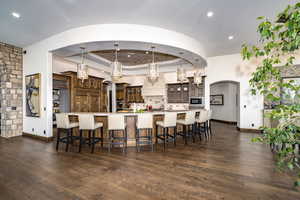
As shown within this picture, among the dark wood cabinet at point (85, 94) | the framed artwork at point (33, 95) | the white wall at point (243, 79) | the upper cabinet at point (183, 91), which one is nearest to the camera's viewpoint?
the framed artwork at point (33, 95)

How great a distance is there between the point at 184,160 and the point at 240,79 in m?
4.55

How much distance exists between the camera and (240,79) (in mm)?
5551

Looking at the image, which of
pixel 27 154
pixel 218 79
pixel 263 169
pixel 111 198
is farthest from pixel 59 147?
pixel 218 79

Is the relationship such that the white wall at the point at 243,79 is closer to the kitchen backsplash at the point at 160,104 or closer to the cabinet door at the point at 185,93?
the cabinet door at the point at 185,93

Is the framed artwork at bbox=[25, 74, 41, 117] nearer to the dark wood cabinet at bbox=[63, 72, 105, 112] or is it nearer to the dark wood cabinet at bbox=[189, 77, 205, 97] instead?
the dark wood cabinet at bbox=[63, 72, 105, 112]

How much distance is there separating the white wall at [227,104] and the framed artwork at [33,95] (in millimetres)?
8864

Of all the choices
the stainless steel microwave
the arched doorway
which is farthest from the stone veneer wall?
the arched doorway

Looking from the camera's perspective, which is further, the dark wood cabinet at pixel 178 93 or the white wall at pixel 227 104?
the white wall at pixel 227 104

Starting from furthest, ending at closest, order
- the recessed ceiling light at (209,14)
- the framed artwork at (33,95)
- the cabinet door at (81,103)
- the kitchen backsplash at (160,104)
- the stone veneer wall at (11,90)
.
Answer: the kitchen backsplash at (160,104)
the cabinet door at (81,103)
the stone veneer wall at (11,90)
the framed artwork at (33,95)
the recessed ceiling light at (209,14)

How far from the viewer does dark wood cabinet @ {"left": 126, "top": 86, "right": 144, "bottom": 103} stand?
8.09m

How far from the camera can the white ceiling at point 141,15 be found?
109 inches

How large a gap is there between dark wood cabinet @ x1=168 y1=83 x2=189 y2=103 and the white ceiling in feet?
10.7

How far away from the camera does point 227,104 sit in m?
7.96

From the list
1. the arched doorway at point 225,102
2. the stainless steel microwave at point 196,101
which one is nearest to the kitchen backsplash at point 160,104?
the stainless steel microwave at point 196,101
